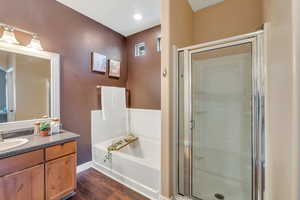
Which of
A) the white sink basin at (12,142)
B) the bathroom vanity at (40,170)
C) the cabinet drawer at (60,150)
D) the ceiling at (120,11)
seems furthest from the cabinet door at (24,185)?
the ceiling at (120,11)

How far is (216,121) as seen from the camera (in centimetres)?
187

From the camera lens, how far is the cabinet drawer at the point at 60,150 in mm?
1466

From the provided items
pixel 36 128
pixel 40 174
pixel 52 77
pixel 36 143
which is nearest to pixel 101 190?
pixel 40 174

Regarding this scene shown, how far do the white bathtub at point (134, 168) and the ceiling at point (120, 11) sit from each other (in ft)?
7.64

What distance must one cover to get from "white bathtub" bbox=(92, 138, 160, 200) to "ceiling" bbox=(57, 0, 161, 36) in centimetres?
233

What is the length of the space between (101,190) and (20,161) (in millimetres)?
1058

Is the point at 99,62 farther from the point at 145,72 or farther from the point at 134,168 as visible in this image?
the point at 134,168

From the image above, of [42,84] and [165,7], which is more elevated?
[165,7]

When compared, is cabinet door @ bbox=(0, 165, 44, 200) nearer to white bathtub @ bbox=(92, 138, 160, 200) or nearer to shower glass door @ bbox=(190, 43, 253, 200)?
white bathtub @ bbox=(92, 138, 160, 200)

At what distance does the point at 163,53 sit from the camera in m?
1.66

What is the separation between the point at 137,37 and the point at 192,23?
121cm

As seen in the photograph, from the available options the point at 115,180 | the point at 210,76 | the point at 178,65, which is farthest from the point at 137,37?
the point at 115,180

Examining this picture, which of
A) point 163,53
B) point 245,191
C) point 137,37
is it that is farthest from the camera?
point 137,37

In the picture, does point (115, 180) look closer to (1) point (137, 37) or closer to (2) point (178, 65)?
(2) point (178, 65)
